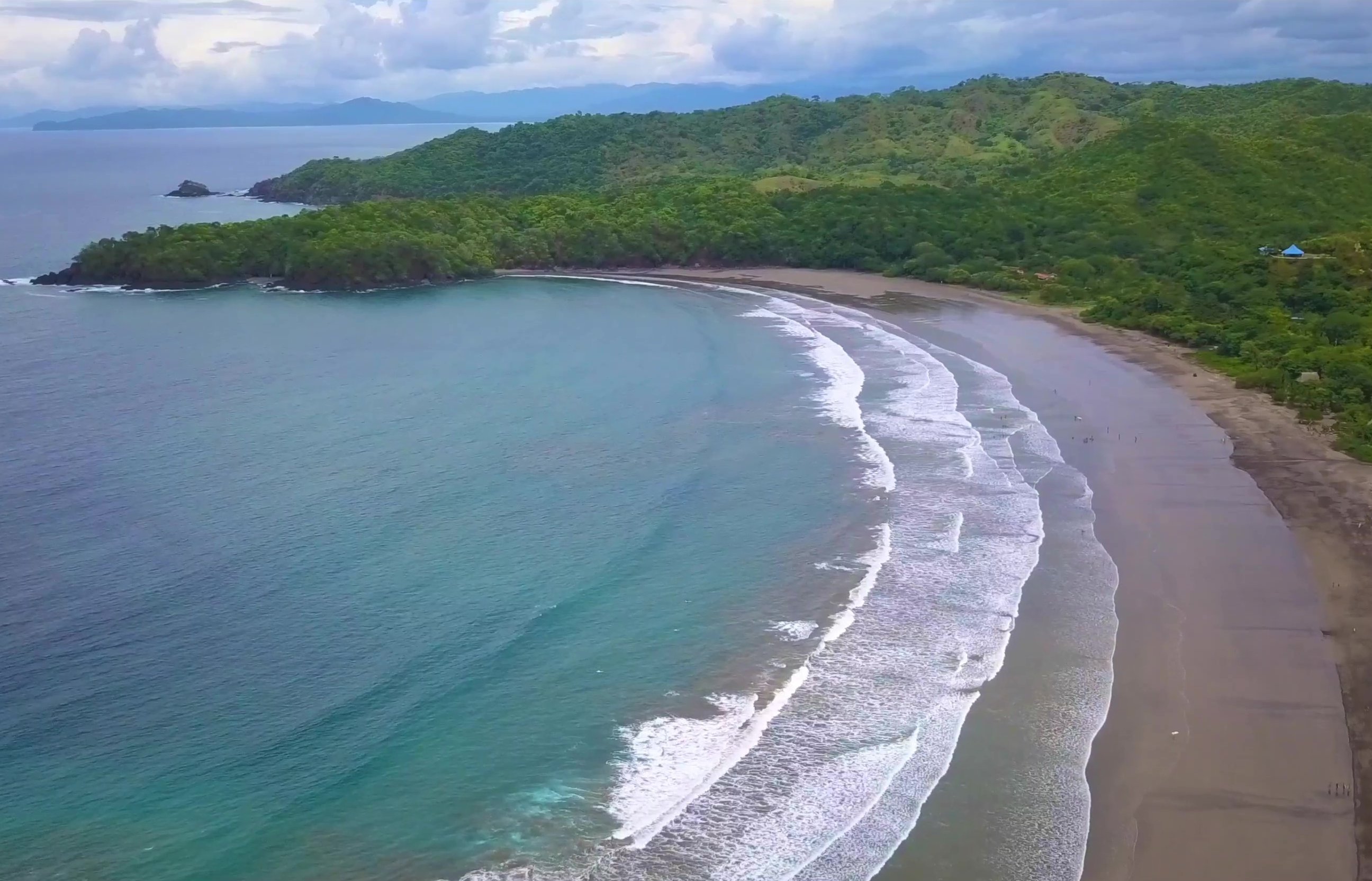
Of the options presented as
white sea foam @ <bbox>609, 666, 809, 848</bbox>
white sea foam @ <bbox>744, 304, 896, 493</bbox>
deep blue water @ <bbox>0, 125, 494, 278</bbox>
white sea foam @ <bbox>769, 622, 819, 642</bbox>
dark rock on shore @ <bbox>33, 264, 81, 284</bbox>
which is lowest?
white sea foam @ <bbox>609, 666, 809, 848</bbox>

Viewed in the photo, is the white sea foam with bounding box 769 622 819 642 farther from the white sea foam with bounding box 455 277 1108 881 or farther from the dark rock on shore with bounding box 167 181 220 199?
the dark rock on shore with bounding box 167 181 220 199

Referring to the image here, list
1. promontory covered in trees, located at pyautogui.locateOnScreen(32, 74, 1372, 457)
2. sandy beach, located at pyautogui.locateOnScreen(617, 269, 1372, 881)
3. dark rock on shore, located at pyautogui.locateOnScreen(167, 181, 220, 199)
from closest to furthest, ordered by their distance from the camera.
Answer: sandy beach, located at pyautogui.locateOnScreen(617, 269, 1372, 881) → promontory covered in trees, located at pyautogui.locateOnScreen(32, 74, 1372, 457) → dark rock on shore, located at pyautogui.locateOnScreen(167, 181, 220, 199)

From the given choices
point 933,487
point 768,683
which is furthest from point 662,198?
point 768,683

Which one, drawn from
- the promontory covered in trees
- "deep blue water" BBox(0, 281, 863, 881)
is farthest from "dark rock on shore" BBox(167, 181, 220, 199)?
"deep blue water" BBox(0, 281, 863, 881)

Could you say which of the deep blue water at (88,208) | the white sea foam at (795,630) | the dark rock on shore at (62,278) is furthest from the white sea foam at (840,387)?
the deep blue water at (88,208)

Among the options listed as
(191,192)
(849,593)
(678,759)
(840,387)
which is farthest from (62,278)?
(191,192)

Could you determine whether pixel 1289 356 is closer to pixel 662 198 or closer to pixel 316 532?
pixel 316 532

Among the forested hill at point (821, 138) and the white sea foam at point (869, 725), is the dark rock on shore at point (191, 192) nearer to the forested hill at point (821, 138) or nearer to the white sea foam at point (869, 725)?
the forested hill at point (821, 138)

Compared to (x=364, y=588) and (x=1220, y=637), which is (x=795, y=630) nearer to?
(x=1220, y=637)
